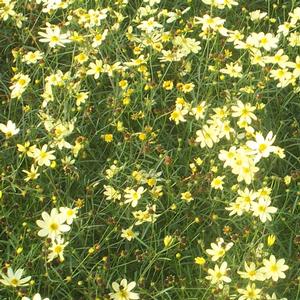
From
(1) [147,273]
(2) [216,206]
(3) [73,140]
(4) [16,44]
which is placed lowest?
(1) [147,273]

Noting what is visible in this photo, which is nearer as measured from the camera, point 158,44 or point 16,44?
Result: point 158,44

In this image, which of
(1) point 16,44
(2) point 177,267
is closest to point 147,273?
(2) point 177,267

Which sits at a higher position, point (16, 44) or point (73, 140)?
point (16, 44)

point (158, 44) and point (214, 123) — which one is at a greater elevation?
point (158, 44)

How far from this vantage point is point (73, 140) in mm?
2514

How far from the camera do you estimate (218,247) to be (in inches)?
82.3

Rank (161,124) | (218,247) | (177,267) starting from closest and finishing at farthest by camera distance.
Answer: (218,247), (177,267), (161,124)

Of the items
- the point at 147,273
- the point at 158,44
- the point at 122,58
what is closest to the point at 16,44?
the point at 122,58

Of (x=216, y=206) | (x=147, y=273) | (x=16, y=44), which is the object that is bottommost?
Answer: (x=147, y=273)

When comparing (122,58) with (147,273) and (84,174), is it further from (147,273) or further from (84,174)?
(147,273)

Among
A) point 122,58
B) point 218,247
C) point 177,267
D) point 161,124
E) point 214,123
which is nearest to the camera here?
point 218,247

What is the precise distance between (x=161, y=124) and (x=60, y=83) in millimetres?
435

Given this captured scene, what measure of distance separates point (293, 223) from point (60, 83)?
40.1 inches

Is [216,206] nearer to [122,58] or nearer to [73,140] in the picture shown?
[73,140]
